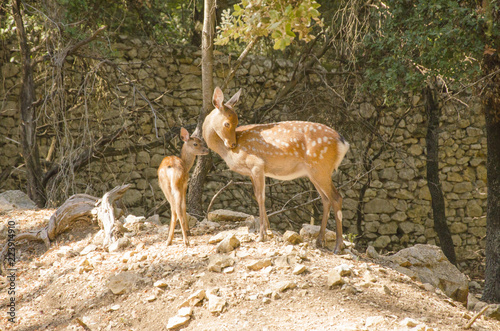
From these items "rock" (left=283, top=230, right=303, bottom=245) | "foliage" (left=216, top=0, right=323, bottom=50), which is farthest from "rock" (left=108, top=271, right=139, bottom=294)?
"foliage" (left=216, top=0, right=323, bottom=50)

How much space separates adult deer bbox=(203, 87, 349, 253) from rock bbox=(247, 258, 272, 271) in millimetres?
498

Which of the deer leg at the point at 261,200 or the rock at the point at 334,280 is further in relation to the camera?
the deer leg at the point at 261,200

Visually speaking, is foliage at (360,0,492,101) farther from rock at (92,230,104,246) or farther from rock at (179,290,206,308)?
rock at (92,230,104,246)

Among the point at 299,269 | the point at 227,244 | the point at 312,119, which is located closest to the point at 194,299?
the point at 227,244

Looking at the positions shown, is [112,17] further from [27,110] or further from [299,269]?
[299,269]

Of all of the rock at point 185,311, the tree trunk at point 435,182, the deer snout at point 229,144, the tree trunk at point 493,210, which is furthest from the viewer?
the tree trunk at point 435,182

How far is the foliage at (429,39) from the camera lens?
601 centimetres

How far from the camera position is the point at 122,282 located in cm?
434

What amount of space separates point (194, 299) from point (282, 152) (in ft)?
5.49

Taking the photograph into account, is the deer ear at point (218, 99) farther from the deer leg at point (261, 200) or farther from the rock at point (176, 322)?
the rock at point (176, 322)

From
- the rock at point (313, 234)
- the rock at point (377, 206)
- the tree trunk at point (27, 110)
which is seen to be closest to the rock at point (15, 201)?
the tree trunk at point (27, 110)

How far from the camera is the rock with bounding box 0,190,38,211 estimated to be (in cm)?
693

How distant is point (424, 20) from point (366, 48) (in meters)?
1.89

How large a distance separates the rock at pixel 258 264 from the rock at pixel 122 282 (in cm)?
105
